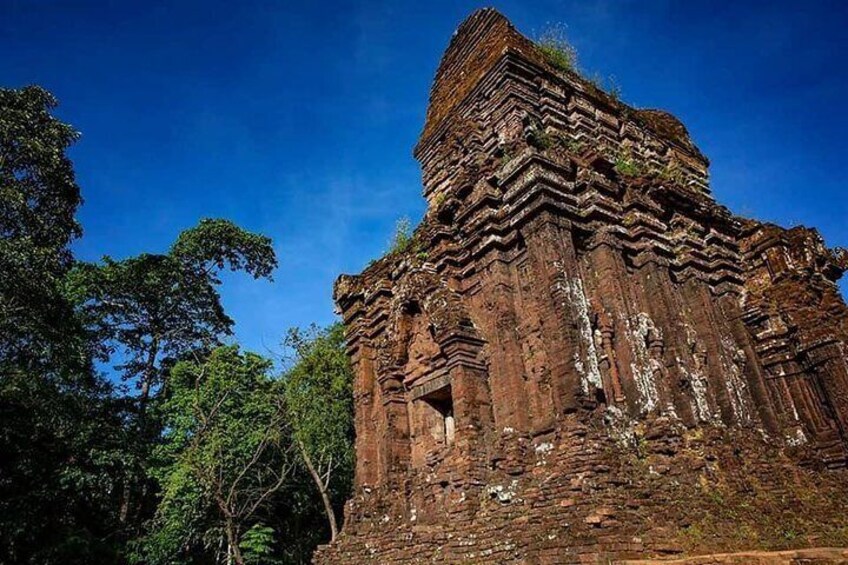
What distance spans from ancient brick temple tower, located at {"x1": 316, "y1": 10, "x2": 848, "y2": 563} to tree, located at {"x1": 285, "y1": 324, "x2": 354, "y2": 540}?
5.54m

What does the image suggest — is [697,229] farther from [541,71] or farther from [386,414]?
[386,414]

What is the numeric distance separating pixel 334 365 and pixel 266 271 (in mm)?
9535

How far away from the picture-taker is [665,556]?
634 centimetres

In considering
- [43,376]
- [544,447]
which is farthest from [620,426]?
[43,376]

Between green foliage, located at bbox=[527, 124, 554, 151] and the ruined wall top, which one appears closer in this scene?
green foliage, located at bbox=[527, 124, 554, 151]

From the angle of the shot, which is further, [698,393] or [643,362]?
[698,393]

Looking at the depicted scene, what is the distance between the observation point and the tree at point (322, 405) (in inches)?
724

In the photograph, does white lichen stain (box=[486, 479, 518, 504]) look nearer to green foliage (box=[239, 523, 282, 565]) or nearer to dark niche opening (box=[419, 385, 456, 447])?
dark niche opening (box=[419, 385, 456, 447])

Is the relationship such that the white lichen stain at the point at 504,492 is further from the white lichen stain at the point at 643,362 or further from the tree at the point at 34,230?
the tree at the point at 34,230

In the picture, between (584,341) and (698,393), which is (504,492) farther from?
(698,393)

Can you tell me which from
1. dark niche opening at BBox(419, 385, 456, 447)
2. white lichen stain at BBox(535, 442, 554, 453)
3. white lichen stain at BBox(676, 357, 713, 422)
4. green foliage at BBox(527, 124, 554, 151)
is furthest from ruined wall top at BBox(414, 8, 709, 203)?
white lichen stain at BBox(535, 442, 554, 453)

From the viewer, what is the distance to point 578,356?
8172mm

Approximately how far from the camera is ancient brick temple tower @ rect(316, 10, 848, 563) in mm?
7461

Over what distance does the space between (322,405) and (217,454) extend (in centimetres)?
354
